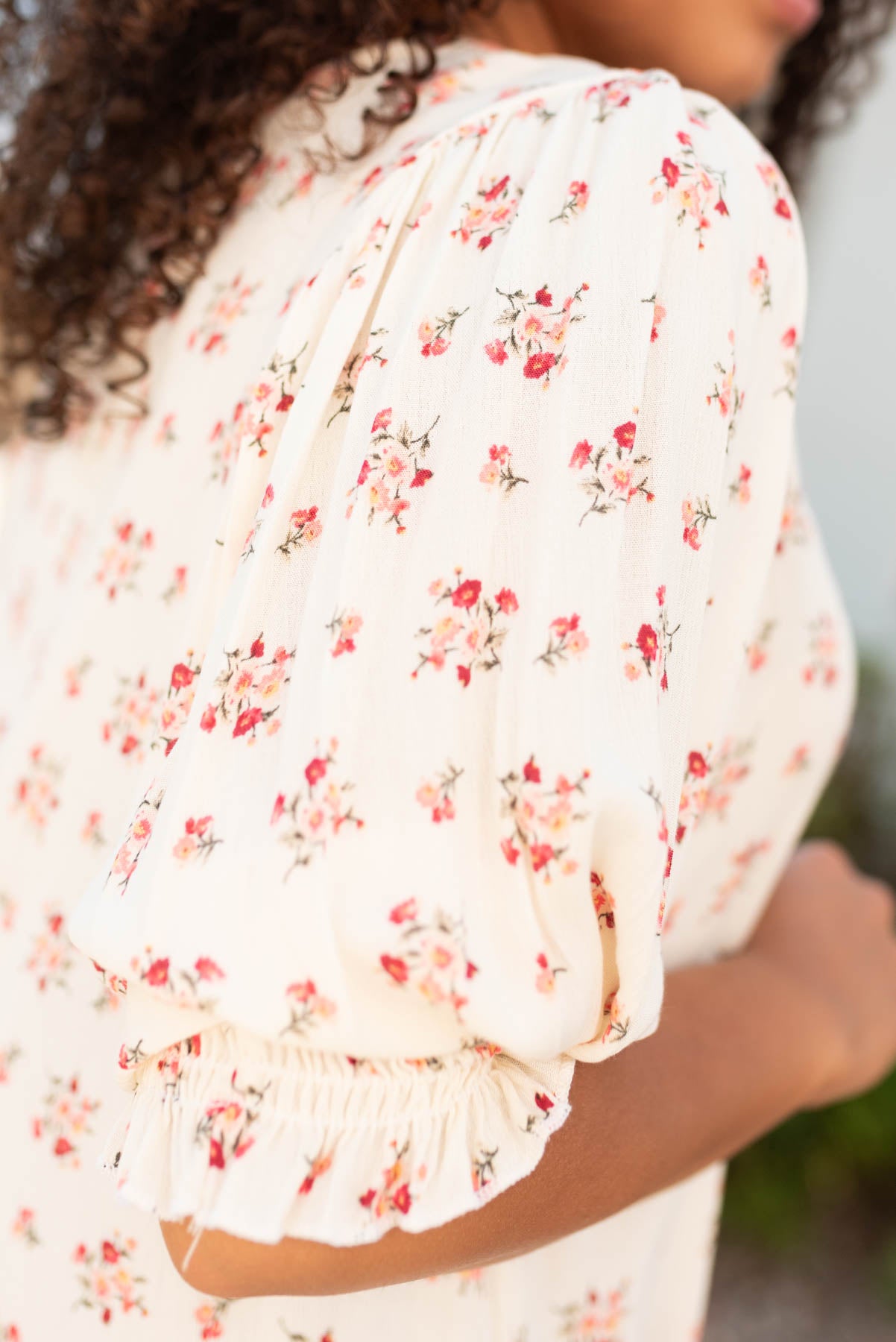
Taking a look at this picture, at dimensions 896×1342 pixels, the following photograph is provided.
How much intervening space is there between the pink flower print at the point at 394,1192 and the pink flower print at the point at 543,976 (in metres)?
0.10

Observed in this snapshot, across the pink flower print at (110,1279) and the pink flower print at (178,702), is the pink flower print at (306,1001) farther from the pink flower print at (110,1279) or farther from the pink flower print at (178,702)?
the pink flower print at (110,1279)

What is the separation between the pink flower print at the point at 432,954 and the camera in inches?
17.6

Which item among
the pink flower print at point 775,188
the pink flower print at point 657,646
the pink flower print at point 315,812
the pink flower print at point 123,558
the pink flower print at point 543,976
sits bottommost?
the pink flower print at point 543,976

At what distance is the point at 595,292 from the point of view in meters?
0.51

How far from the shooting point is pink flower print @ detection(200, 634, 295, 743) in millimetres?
508

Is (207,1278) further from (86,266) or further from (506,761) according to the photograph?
(86,266)

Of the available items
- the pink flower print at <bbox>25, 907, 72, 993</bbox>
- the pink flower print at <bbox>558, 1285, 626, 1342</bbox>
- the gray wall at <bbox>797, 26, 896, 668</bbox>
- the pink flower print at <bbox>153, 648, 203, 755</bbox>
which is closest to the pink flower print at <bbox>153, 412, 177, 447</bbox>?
the pink flower print at <bbox>153, 648, 203, 755</bbox>

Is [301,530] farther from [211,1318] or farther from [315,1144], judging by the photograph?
[211,1318]

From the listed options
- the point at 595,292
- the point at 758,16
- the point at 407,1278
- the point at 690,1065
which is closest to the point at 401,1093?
the point at 407,1278

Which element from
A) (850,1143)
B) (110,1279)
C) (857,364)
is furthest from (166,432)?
(857,364)

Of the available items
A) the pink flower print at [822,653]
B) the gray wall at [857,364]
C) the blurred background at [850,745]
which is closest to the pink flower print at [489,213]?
the pink flower print at [822,653]

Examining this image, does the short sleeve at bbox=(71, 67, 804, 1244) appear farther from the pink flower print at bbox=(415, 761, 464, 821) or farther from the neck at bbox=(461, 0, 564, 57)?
the neck at bbox=(461, 0, 564, 57)

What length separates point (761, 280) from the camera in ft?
1.90

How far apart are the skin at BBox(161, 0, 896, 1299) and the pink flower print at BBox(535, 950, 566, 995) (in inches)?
5.2
